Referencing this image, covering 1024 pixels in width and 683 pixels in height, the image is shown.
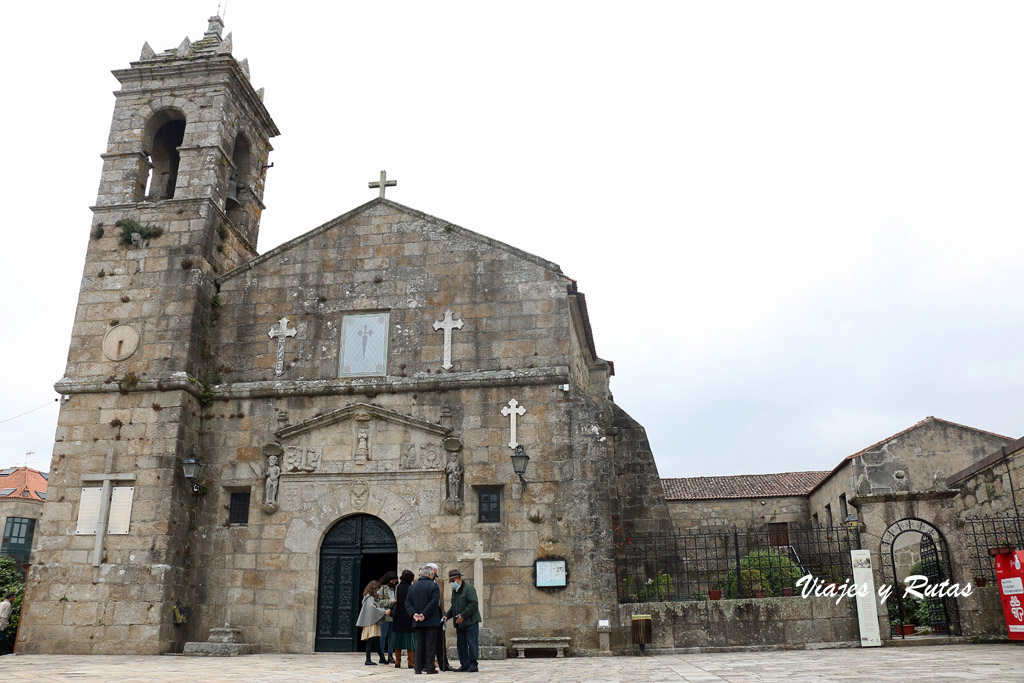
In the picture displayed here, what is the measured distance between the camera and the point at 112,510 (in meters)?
13.3

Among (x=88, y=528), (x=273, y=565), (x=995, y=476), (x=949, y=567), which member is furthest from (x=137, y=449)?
(x=995, y=476)

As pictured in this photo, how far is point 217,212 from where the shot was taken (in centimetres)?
1583

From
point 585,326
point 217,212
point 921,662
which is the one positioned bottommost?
point 921,662

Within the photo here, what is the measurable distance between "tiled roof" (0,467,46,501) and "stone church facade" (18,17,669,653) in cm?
3227

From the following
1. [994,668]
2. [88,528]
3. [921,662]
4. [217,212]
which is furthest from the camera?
[217,212]

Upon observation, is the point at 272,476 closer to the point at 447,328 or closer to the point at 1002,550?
the point at 447,328

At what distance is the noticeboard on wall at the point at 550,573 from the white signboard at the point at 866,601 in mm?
4528

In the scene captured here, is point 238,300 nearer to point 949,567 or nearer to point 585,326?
point 585,326

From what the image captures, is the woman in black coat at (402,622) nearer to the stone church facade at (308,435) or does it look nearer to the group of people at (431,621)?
the group of people at (431,621)

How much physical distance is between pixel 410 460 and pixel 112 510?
5128 mm

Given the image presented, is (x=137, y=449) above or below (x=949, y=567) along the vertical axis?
above

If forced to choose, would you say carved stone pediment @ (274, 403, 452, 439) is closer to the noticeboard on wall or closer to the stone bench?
the noticeboard on wall

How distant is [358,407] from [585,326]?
206 inches

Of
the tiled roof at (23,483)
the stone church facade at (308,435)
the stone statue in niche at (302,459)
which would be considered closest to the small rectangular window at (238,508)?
the stone church facade at (308,435)
